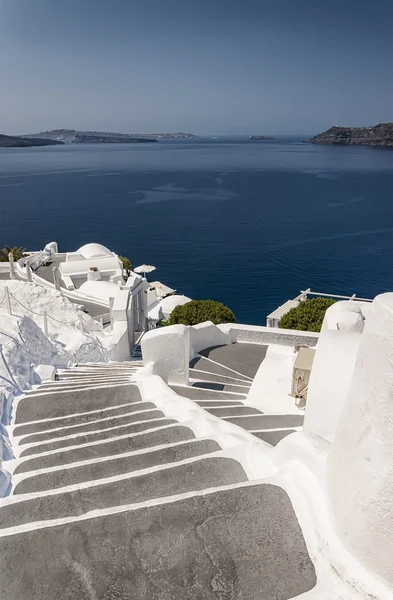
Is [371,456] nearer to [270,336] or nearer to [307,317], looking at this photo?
[270,336]

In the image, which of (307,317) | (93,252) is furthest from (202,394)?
(93,252)

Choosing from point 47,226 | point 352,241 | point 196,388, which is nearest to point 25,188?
point 47,226

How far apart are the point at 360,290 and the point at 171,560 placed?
45.9m

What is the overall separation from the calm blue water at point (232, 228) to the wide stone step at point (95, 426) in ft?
106

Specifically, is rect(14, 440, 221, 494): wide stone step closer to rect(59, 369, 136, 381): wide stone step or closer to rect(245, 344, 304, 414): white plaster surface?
rect(59, 369, 136, 381): wide stone step

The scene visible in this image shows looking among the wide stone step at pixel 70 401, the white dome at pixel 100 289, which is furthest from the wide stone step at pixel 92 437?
→ the white dome at pixel 100 289

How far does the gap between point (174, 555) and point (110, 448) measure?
267 cm

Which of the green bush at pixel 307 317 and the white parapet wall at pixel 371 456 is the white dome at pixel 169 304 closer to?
the green bush at pixel 307 317

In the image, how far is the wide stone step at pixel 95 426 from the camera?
23.3 ft

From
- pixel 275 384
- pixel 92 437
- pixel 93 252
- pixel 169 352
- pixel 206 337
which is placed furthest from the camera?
pixel 93 252

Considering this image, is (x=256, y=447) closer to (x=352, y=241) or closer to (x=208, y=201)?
(x=352, y=241)

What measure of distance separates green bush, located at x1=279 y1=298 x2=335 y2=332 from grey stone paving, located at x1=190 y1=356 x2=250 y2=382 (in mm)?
4523

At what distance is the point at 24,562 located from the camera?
12.9 feet

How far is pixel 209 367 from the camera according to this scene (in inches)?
574
